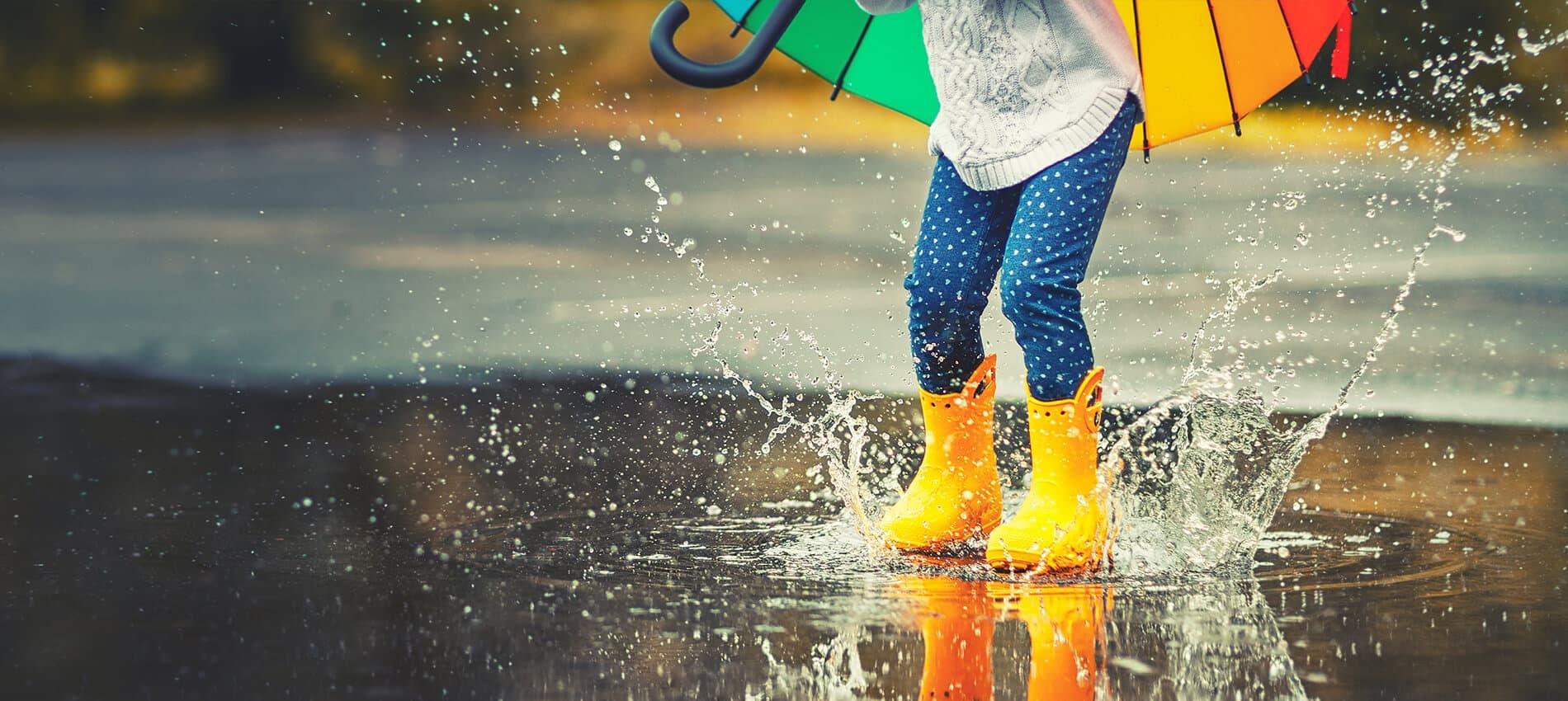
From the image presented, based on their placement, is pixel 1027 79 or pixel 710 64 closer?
pixel 710 64

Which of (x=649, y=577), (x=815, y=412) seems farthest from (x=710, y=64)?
(x=815, y=412)

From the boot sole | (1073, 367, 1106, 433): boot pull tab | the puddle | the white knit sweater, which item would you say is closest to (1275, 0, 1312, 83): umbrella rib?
the white knit sweater

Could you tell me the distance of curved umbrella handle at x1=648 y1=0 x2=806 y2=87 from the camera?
10.7 feet

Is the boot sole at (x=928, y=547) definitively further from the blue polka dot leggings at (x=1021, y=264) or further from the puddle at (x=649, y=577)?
the blue polka dot leggings at (x=1021, y=264)

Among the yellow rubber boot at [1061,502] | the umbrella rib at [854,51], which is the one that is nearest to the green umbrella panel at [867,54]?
the umbrella rib at [854,51]

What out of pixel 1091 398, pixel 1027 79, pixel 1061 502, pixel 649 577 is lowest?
pixel 649 577

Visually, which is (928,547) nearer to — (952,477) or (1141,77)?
(952,477)

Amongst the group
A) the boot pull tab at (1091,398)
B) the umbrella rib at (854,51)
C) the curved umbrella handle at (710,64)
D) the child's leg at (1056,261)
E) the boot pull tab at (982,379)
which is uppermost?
the umbrella rib at (854,51)

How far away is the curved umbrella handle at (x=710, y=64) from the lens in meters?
3.27

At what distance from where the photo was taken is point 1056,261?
3695 mm

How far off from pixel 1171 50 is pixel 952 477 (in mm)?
1024

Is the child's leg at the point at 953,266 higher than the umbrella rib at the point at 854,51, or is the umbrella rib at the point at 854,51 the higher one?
the umbrella rib at the point at 854,51

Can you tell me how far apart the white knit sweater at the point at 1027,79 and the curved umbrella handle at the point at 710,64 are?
520mm

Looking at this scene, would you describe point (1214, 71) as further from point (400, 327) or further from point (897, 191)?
point (897, 191)
